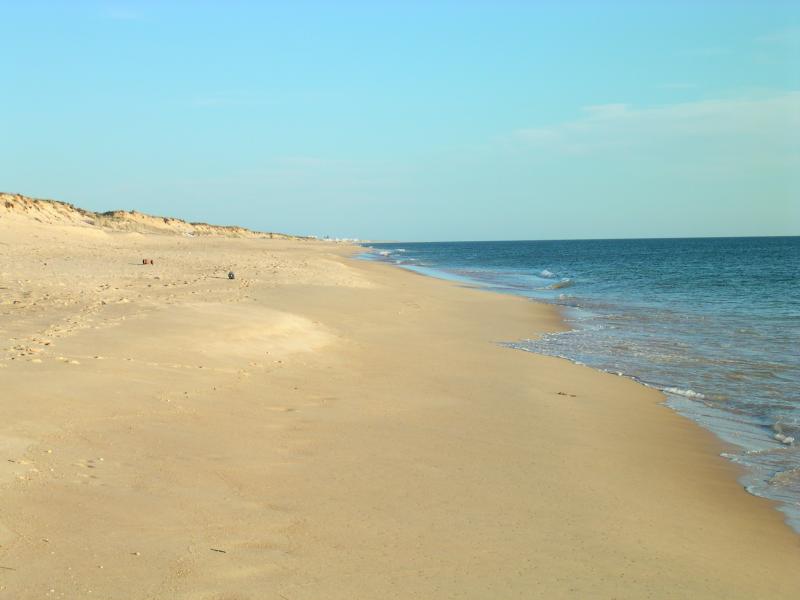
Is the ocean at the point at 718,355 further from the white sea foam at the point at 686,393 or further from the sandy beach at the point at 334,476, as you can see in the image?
the sandy beach at the point at 334,476

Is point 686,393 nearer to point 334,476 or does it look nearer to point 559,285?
point 334,476

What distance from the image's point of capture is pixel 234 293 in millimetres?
17156

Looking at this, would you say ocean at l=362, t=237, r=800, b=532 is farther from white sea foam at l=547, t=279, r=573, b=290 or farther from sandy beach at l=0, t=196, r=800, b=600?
white sea foam at l=547, t=279, r=573, b=290

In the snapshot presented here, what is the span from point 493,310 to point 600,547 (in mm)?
16748

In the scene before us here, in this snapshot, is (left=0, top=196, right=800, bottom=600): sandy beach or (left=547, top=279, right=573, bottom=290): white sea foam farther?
(left=547, top=279, right=573, bottom=290): white sea foam

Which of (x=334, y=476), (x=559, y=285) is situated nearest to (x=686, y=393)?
(x=334, y=476)

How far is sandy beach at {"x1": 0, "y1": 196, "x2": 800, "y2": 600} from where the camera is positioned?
13.7 ft

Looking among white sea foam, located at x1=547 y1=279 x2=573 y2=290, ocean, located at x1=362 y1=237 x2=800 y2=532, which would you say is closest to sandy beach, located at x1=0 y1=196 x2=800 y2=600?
ocean, located at x1=362 y1=237 x2=800 y2=532

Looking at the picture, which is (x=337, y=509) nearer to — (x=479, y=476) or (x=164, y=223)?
(x=479, y=476)

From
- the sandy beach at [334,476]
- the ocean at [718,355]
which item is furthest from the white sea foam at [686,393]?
the sandy beach at [334,476]

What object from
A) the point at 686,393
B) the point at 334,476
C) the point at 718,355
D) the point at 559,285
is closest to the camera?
the point at 334,476

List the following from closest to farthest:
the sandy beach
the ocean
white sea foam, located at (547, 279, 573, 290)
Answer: the sandy beach → the ocean → white sea foam, located at (547, 279, 573, 290)

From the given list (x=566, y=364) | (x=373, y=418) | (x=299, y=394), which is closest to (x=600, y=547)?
(x=373, y=418)

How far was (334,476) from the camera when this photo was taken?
231 inches
